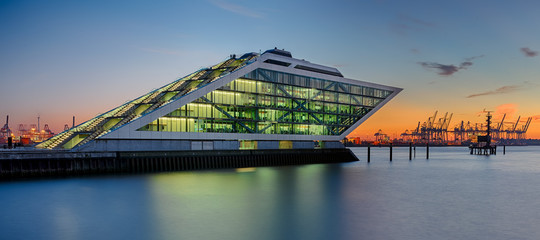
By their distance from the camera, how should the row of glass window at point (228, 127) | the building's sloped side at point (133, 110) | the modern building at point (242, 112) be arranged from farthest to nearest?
the row of glass window at point (228, 127)
the building's sloped side at point (133, 110)
the modern building at point (242, 112)

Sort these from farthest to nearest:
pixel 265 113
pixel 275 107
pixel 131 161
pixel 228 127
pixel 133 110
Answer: pixel 275 107
pixel 265 113
pixel 228 127
pixel 133 110
pixel 131 161

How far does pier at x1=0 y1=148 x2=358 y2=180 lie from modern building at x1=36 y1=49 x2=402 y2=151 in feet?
7.52

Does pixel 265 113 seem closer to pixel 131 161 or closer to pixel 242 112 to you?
pixel 242 112

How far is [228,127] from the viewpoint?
7281cm

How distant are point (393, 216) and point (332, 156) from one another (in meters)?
60.0

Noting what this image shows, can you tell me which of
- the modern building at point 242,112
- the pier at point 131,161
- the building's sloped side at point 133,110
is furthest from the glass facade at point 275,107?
the pier at point 131,161

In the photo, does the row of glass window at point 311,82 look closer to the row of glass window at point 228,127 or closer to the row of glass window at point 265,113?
the row of glass window at point 265,113

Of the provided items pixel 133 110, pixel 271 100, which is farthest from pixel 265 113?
pixel 133 110

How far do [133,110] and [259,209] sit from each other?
150 feet

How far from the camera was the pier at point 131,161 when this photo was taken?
48.0 meters

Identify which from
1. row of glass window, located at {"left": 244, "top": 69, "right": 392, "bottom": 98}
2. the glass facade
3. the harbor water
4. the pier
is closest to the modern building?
the glass facade

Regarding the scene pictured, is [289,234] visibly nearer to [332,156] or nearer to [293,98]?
[293,98]

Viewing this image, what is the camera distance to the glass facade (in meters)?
67.6

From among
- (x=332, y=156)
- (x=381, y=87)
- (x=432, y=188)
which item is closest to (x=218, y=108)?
(x=332, y=156)
